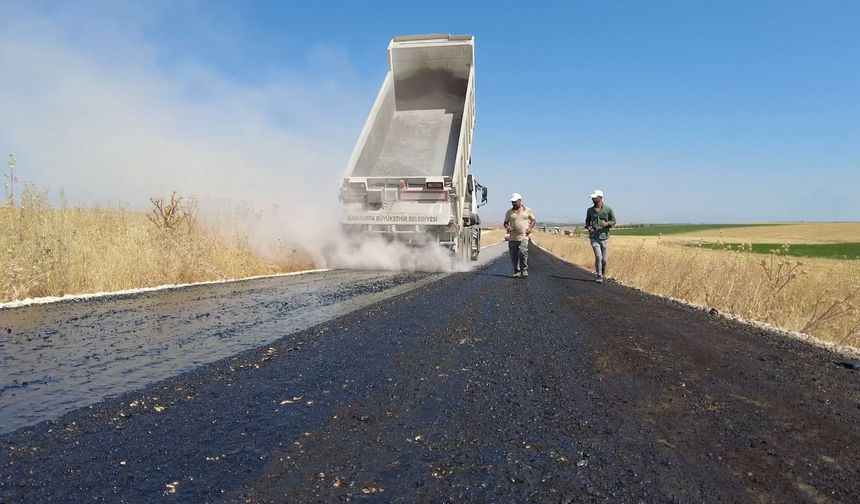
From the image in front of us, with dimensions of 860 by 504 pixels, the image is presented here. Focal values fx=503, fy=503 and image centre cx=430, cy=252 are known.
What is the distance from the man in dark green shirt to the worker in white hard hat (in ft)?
3.83

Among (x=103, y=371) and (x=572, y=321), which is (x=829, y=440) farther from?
(x=103, y=371)

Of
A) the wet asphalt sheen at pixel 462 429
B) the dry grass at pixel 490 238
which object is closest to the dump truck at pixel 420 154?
the wet asphalt sheen at pixel 462 429

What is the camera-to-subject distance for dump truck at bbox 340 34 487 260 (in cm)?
1146

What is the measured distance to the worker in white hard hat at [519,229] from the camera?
1057 centimetres

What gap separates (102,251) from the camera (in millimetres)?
7805

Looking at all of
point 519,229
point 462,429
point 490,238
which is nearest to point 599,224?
point 519,229

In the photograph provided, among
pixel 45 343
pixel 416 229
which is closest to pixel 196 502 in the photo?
pixel 45 343

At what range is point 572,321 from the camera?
5383 mm

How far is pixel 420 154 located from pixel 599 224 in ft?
16.2

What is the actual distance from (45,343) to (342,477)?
3.61 m

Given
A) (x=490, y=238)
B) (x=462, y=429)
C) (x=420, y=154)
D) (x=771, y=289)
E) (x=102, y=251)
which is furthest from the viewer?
(x=490, y=238)

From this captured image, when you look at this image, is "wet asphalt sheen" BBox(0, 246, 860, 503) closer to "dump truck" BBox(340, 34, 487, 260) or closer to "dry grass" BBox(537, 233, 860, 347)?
"dry grass" BBox(537, 233, 860, 347)

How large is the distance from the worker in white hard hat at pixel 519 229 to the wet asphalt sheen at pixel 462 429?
623 cm

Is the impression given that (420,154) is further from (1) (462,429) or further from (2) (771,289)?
(1) (462,429)
